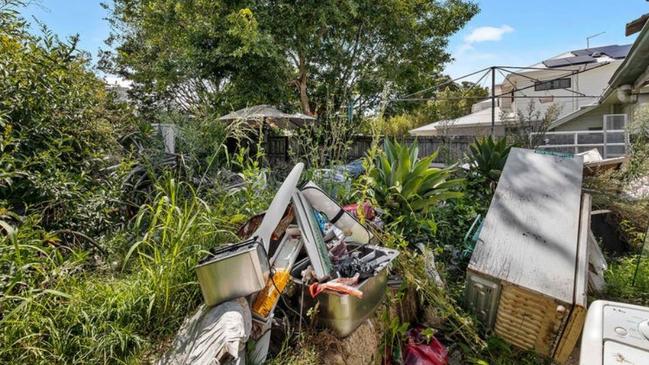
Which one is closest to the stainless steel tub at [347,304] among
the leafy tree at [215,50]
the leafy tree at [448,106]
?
the leafy tree at [215,50]

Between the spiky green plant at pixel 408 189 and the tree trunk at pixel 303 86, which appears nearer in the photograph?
the spiky green plant at pixel 408 189

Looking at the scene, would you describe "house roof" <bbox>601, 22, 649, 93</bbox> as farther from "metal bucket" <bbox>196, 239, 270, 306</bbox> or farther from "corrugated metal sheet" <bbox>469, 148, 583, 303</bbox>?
"metal bucket" <bbox>196, 239, 270, 306</bbox>

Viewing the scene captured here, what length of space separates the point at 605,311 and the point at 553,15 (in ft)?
30.2

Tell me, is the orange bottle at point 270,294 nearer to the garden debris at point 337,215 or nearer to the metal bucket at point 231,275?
the metal bucket at point 231,275

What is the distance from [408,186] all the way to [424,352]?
1.25 meters

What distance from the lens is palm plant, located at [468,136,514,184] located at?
3.88m

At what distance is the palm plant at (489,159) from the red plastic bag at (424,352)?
243 centimetres

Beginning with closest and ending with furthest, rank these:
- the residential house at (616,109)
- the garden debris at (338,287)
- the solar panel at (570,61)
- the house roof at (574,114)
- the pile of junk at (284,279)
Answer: the pile of junk at (284,279) < the garden debris at (338,287) < the residential house at (616,109) < the house roof at (574,114) < the solar panel at (570,61)

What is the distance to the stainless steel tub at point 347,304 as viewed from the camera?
1.59 metres

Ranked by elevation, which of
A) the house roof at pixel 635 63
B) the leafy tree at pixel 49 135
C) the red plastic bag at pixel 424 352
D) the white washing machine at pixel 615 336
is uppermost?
the house roof at pixel 635 63

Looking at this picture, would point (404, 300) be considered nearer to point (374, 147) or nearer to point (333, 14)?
point (374, 147)

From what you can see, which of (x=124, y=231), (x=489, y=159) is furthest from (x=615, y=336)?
(x=489, y=159)

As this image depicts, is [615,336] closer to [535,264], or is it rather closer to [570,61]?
[535,264]

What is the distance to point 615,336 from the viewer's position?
95 centimetres
